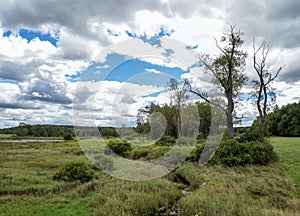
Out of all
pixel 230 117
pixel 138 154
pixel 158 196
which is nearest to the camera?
pixel 158 196

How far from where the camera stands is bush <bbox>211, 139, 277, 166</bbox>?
18750mm

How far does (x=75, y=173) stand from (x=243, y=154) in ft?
39.0

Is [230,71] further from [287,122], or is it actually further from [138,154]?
[287,122]

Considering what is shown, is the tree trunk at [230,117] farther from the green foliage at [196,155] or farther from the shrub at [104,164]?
the shrub at [104,164]

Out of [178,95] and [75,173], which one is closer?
[75,173]

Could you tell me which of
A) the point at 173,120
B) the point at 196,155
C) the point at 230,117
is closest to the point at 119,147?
the point at 196,155

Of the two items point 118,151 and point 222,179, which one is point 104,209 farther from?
point 118,151

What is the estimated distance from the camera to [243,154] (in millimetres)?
19156

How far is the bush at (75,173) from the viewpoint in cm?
1611

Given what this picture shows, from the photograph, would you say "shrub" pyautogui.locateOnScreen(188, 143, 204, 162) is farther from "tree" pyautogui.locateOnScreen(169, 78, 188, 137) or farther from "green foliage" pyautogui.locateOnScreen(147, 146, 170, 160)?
"tree" pyautogui.locateOnScreen(169, 78, 188, 137)

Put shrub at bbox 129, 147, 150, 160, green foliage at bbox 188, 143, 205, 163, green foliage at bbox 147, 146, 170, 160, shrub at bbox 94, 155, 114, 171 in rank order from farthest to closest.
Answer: shrub at bbox 129, 147, 150, 160 → green foliage at bbox 147, 146, 170, 160 → green foliage at bbox 188, 143, 205, 163 → shrub at bbox 94, 155, 114, 171

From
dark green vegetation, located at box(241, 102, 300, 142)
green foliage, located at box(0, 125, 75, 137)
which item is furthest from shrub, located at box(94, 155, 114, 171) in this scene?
green foliage, located at box(0, 125, 75, 137)

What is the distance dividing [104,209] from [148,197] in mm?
2256

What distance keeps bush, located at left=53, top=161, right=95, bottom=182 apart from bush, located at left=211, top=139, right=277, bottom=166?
9.67 meters
